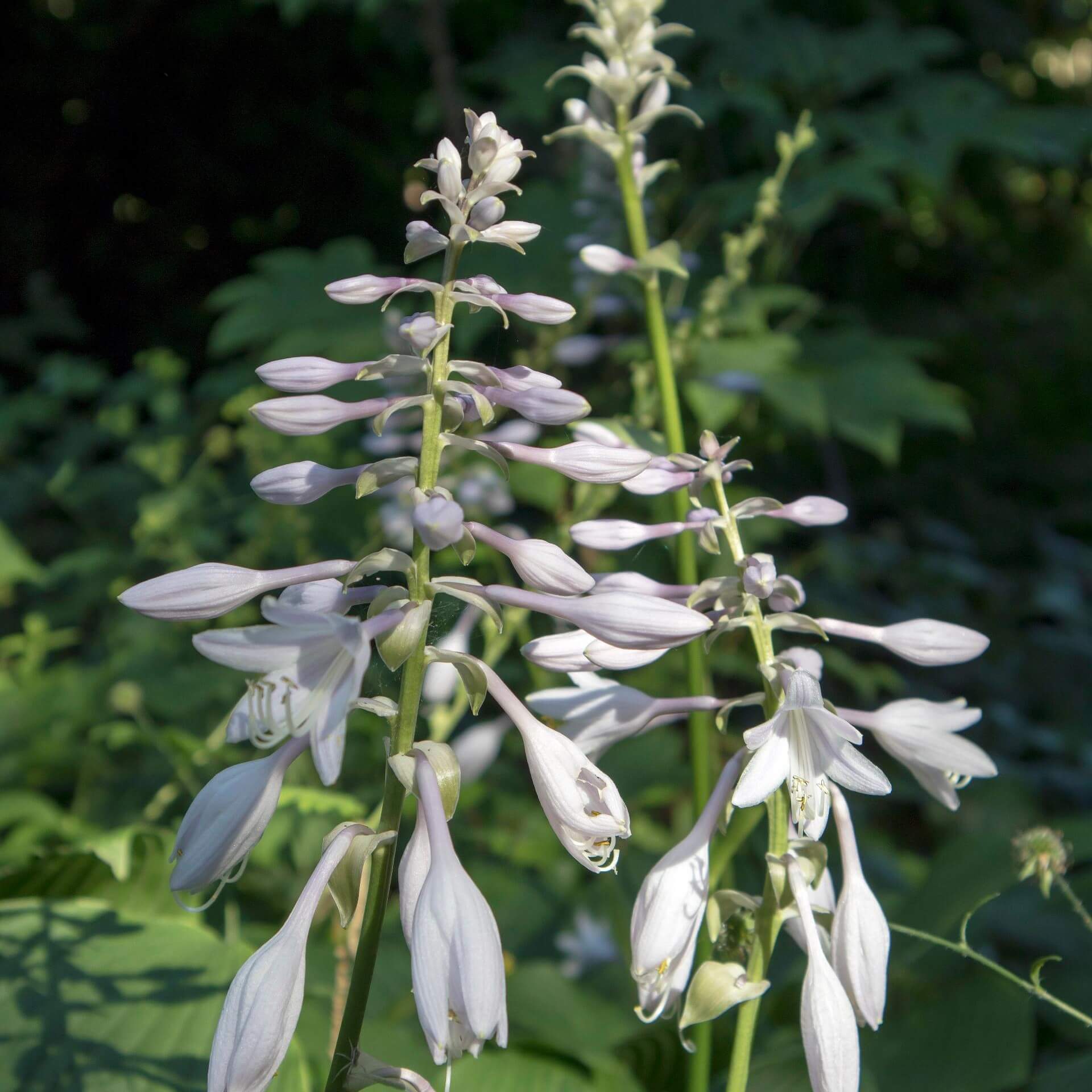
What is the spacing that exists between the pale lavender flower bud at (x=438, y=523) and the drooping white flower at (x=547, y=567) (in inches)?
3.3

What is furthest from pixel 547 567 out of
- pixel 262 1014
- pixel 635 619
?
pixel 262 1014

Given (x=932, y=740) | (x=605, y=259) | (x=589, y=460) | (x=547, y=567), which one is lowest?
(x=932, y=740)

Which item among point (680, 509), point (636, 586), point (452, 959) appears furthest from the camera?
point (680, 509)

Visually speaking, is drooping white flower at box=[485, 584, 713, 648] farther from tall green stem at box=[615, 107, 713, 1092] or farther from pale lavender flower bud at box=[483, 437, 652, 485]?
tall green stem at box=[615, 107, 713, 1092]

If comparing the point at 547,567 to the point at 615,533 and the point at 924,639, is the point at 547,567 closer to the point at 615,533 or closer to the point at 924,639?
the point at 615,533

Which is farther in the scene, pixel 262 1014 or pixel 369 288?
pixel 369 288

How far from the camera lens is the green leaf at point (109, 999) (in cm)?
101

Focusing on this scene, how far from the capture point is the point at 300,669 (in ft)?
2.53

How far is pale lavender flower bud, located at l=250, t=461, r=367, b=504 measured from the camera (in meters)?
0.84

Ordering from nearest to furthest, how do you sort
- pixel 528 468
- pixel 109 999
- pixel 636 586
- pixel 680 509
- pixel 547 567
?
1. pixel 547 567
2. pixel 636 586
3. pixel 109 999
4. pixel 680 509
5. pixel 528 468

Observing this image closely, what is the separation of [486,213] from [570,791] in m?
0.48

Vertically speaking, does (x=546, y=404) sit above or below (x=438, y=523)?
above

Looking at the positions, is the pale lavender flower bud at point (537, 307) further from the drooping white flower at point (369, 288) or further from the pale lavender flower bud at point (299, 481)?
the pale lavender flower bud at point (299, 481)

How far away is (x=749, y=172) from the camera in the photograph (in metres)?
3.65
